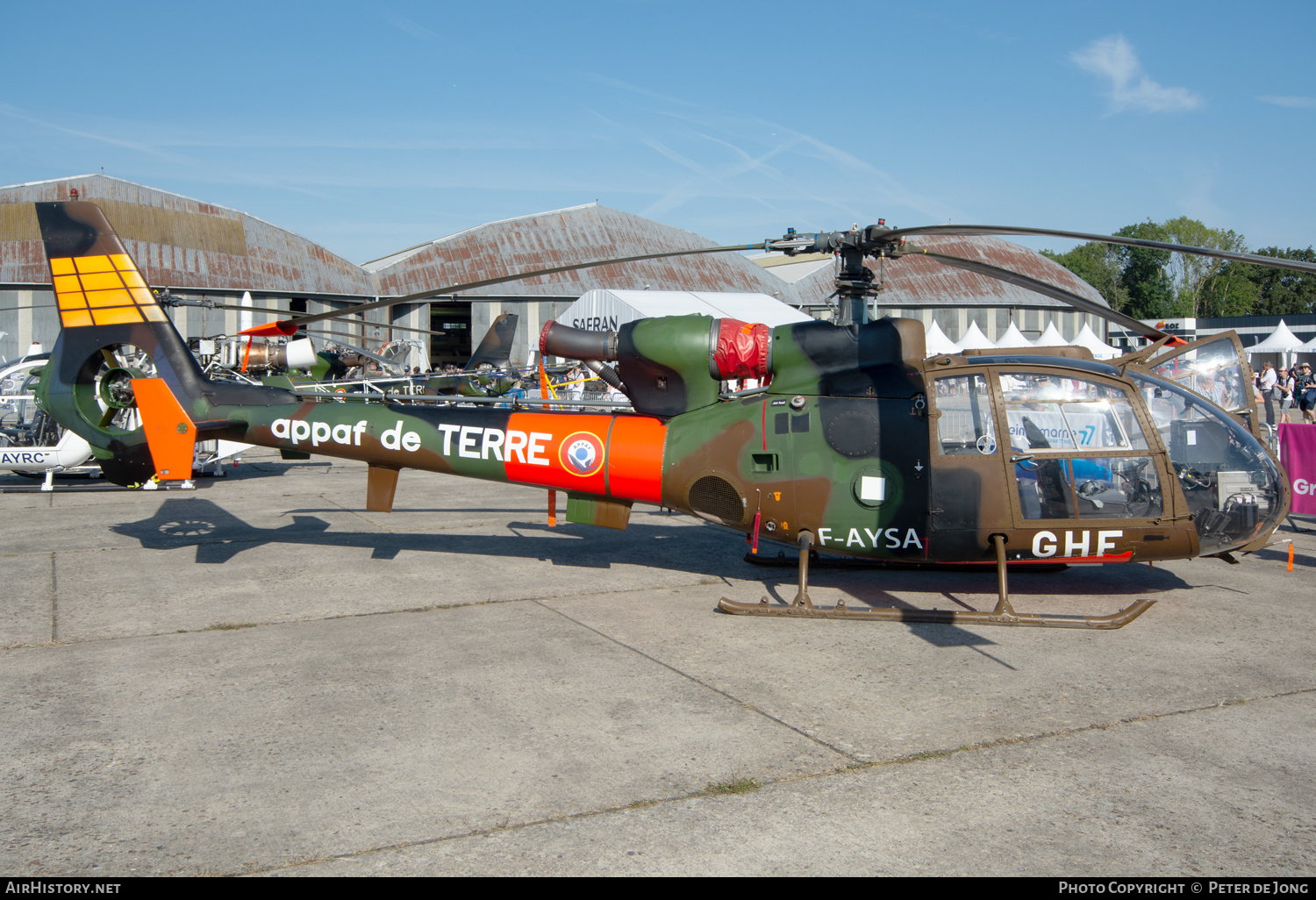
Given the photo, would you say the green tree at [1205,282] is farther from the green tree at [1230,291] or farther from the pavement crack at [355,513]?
the pavement crack at [355,513]

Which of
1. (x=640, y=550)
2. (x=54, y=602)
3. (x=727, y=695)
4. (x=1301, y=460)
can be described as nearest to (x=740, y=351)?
(x=640, y=550)

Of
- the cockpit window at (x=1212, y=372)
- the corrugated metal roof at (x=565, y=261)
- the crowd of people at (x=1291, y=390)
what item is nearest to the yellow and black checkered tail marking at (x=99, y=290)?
the cockpit window at (x=1212, y=372)

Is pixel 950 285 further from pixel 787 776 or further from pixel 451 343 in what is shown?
pixel 787 776

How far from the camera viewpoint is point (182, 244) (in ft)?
131

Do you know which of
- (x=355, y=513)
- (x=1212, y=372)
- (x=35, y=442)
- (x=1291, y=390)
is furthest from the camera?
(x=1291, y=390)

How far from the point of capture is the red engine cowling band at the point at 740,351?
26.6ft

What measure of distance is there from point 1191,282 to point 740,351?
395 feet

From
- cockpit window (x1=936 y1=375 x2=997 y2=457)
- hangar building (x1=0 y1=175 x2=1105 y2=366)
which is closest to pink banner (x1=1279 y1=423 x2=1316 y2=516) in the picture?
cockpit window (x1=936 y1=375 x2=997 y2=457)

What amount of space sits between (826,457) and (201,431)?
6272 mm

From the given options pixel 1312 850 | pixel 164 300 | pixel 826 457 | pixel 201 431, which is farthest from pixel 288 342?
pixel 1312 850

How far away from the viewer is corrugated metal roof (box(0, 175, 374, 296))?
37.6 meters

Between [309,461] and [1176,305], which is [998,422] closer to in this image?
[309,461]

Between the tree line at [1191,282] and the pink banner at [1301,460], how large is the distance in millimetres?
103358

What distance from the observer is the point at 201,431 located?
9.15 metres
